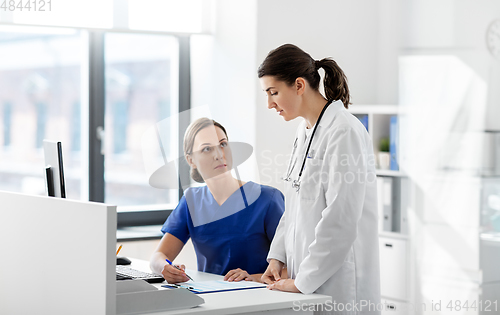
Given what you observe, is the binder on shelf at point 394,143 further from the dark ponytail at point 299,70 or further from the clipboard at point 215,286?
the clipboard at point 215,286

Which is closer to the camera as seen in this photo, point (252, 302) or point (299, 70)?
point (252, 302)

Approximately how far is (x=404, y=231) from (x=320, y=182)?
1710 mm

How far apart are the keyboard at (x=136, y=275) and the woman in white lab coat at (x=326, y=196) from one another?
14.6 inches

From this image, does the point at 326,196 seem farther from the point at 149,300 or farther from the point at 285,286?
the point at 149,300

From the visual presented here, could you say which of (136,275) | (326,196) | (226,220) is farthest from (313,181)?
(136,275)

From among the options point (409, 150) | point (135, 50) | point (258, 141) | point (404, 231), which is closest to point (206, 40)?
point (135, 50)

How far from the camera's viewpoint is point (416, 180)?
3104 mm

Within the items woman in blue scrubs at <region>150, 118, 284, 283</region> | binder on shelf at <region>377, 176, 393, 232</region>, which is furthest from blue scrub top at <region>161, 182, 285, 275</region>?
binder on shelf at <region>377, 176, 393, 232</region>

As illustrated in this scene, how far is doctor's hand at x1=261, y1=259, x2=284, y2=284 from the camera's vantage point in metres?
1.80

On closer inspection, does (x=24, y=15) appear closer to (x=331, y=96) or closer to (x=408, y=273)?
(x=331, y=96)

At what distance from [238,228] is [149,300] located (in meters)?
0.73

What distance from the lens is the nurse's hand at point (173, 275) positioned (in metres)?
1.85

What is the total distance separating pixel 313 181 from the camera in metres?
1.65

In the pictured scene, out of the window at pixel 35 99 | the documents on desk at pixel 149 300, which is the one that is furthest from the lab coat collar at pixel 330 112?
the window at pixel 35 99
